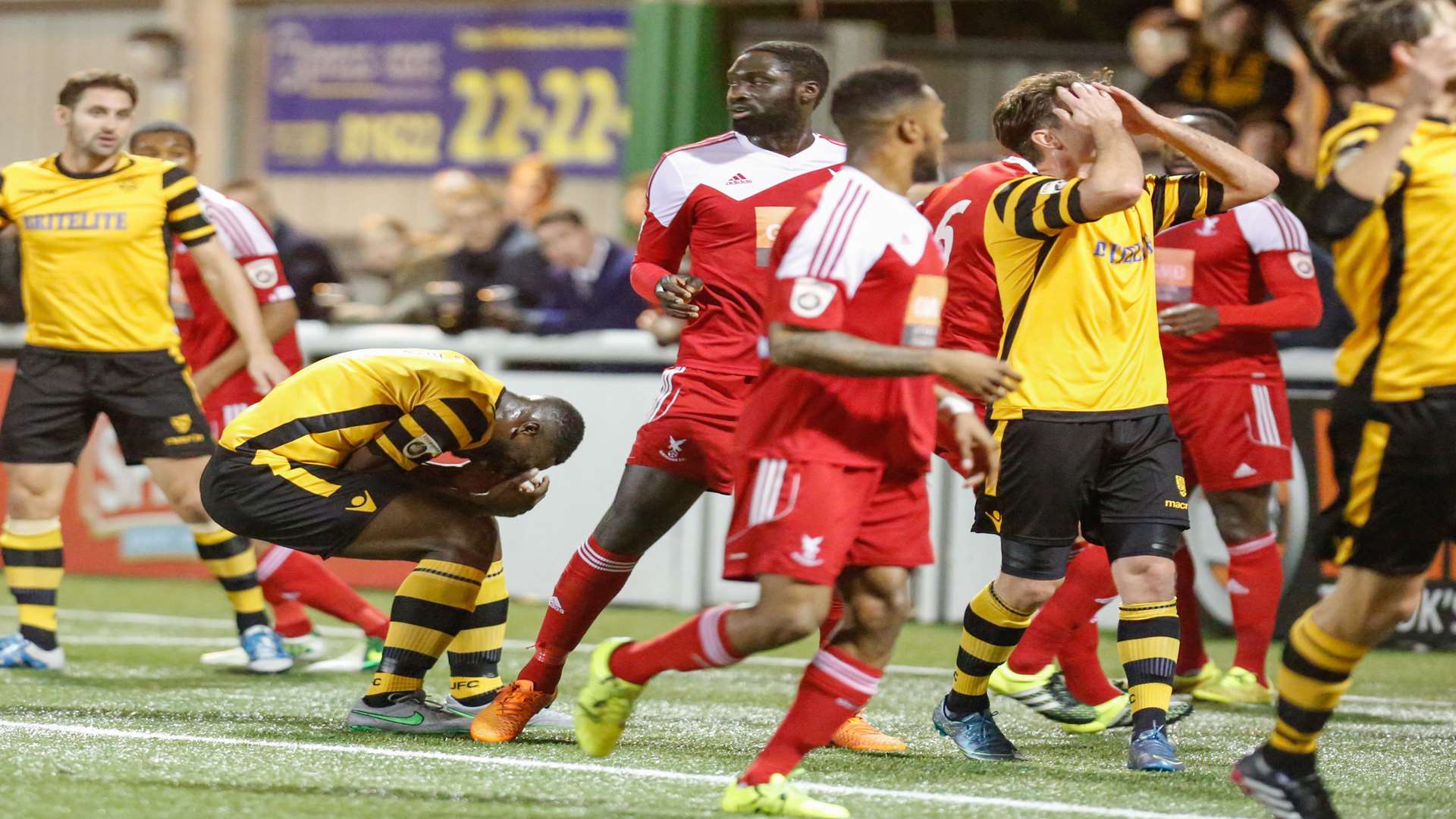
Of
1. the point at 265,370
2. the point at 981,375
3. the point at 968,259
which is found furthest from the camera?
the point at 265,370

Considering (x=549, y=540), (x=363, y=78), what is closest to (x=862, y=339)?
(x=549, y=540)

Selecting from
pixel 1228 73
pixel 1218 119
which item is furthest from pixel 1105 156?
pixel 1228 73

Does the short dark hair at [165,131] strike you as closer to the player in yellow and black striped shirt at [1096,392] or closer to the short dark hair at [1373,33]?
the player in yellow and black striped shirt at [1096,392]

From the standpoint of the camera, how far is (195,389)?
7785 millimetres

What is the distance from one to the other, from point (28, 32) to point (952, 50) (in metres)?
10.7

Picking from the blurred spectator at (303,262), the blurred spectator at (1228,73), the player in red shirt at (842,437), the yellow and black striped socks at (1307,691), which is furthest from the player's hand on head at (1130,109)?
the blurred spectator at (303,262)

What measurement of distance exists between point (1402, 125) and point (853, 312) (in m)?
1.27

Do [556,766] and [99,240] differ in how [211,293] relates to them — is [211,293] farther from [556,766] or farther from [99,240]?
[556,766]

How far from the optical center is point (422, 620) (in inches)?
232

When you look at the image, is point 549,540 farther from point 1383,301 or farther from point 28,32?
point 28,32

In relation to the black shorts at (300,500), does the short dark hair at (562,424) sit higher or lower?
higher

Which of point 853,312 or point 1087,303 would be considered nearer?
point 853,312

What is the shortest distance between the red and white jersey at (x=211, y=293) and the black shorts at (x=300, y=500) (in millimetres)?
2003

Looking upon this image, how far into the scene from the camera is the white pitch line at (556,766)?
4.84 metres
